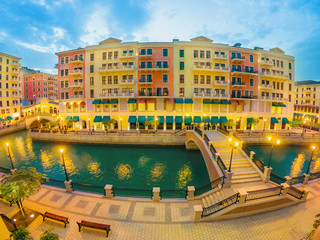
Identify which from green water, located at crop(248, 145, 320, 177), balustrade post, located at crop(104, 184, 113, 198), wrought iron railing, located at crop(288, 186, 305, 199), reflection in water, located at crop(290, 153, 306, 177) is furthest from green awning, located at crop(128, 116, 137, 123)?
reflection in water, located at crop(290, 153, 306, 177)

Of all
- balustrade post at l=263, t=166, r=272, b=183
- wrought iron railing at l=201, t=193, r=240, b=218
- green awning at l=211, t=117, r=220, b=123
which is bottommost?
wrought iron railing at l=201, t=193, r=240, b=218

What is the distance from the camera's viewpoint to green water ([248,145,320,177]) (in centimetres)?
1869

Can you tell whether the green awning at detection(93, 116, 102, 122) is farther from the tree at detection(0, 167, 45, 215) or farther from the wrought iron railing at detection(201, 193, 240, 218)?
the wrought iron railing at detection(201, 193, 240, 218)

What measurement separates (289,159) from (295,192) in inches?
582

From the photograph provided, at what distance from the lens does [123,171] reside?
18359mm

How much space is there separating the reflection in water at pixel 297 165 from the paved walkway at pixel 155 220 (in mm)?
7489

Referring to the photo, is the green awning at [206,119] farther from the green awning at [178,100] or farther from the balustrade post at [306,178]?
the balustrade post at [306,178]

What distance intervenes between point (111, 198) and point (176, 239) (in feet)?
18.8

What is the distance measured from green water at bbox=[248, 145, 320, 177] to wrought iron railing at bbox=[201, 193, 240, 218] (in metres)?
12.8

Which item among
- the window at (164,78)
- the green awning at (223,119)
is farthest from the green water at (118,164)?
the window at (164,78)

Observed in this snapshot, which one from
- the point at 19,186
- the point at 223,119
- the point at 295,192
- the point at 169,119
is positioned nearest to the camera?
the point at 19,186

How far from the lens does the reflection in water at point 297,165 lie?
17.9 m

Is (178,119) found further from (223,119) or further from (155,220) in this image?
(155,220)

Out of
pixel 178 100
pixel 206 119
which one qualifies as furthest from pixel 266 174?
pixel 178 100
